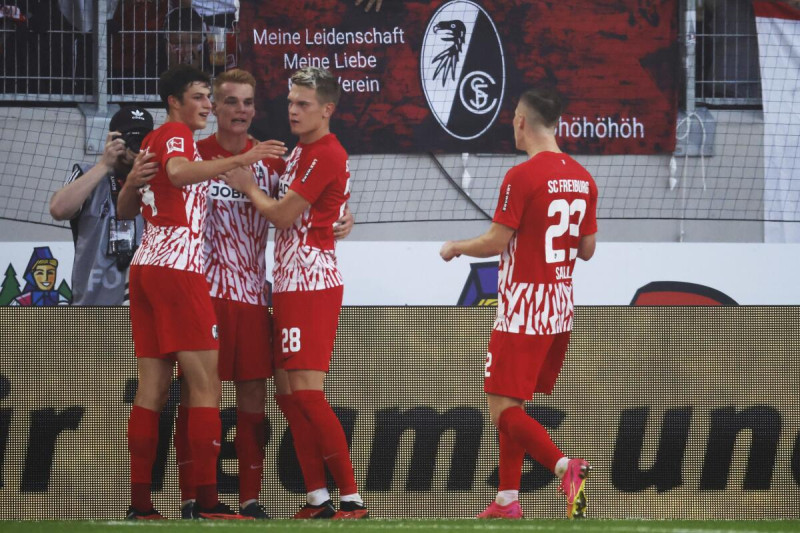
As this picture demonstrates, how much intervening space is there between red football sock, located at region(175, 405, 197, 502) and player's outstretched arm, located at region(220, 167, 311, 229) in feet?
2.83

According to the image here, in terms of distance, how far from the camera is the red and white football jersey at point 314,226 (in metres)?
4.45

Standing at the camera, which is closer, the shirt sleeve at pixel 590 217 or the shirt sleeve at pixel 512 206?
the shirt sleeve at pixel 512 206

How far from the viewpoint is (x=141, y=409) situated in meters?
4.41

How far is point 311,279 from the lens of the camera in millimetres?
4473

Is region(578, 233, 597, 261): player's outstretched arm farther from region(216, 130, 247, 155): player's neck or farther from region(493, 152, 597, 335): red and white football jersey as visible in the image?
region(216, 130, 247, 155): player's neck

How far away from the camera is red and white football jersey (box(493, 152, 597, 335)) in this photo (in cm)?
427

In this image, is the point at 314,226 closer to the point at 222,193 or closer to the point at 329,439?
the point at 222,193

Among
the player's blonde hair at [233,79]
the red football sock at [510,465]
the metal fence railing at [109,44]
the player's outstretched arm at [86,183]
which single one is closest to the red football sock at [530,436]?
the red football sock at [510,465]

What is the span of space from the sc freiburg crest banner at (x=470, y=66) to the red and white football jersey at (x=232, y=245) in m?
2.25

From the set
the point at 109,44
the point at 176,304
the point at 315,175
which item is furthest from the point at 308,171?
the point at 109,44

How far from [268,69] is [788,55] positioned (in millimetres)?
3237

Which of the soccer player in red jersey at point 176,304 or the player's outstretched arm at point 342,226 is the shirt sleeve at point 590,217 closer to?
the player's outstretched arm at point 342,226

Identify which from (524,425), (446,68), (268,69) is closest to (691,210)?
(446,68)

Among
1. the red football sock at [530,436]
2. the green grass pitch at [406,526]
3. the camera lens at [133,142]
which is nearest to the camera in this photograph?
the green grass pitch at [406,526]
